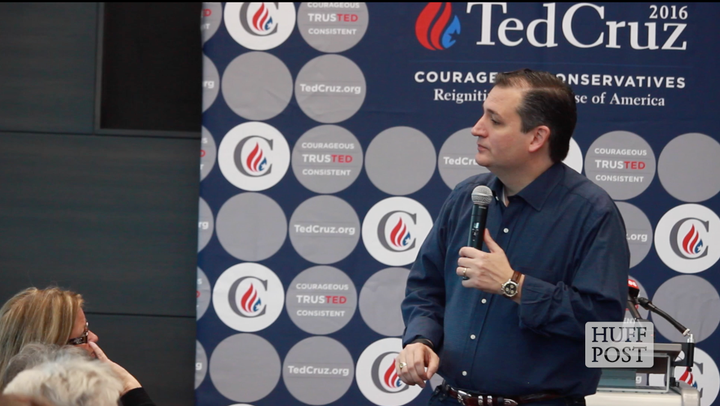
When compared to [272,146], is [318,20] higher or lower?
higher

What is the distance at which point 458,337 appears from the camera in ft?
6.11

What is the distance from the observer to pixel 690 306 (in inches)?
141

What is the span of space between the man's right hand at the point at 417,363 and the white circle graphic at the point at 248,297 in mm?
1903

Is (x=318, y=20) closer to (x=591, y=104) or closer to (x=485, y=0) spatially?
(x=485, y=0)

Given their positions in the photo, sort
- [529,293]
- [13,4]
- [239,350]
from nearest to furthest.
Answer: [529,293] → [239,350] → [13,4]

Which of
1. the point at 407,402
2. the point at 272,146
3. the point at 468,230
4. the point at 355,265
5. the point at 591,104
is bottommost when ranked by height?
the point at 407,402

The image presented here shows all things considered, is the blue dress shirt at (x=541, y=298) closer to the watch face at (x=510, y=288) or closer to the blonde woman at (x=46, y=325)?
the watch face at (x=510, y=288)

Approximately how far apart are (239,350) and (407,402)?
85 centimetres

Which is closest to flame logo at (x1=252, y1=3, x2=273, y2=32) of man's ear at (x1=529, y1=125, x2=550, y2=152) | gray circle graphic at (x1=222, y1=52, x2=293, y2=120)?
gray circle graphic at (x1=222, y1=52, x2=293, y2=120)

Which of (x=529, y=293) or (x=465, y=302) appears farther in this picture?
(x=465, y=302)

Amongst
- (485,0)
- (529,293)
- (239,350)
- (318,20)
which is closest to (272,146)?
(318,20)

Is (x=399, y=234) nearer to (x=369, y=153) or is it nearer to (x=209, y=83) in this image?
(x=369, y=153)

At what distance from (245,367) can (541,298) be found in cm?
225

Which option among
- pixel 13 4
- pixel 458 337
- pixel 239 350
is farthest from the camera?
pixel 13 4
